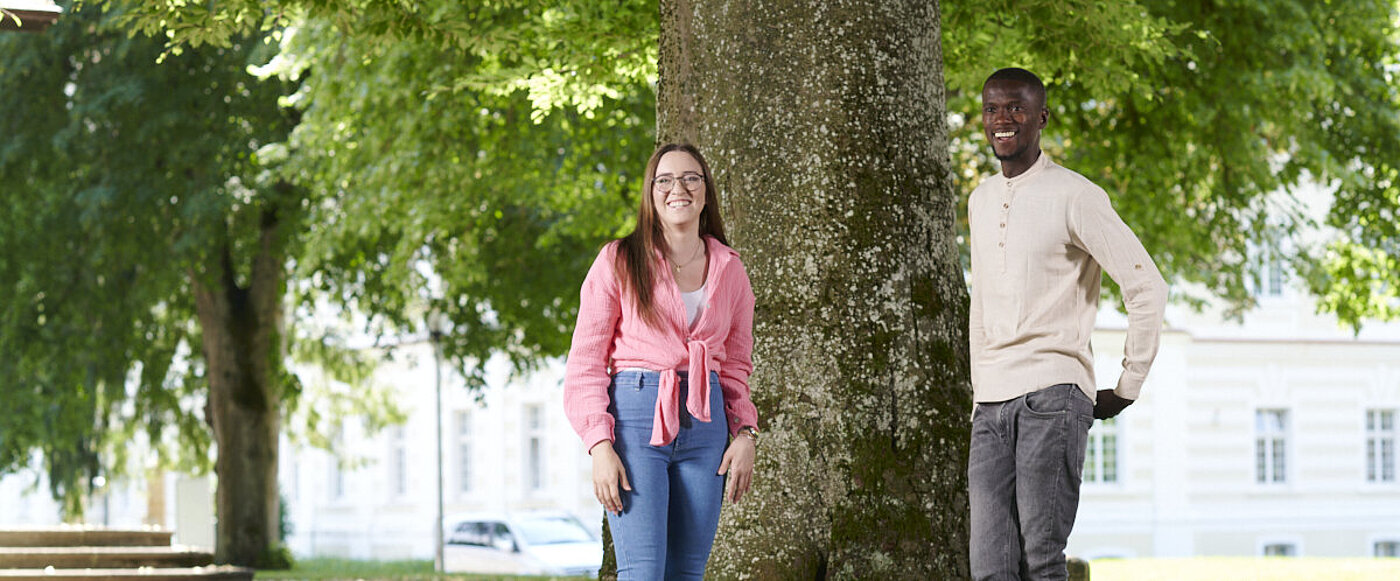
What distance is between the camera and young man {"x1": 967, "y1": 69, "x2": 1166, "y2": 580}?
4305 mm

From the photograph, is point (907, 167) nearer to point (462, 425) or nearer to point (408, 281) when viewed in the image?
point (408, 281)

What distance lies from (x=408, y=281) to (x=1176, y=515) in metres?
21.8

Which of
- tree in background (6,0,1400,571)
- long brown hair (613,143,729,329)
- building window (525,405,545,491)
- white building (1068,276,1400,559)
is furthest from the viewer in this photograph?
building window (525,405,545,491)

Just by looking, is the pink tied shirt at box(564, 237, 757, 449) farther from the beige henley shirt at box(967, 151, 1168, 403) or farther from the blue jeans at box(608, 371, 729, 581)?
the beige henley shirt at box(967, 151, 1168, 403)

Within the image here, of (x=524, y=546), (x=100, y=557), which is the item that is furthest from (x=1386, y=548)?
(x=100, y=557)

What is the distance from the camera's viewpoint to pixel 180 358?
24828 mm

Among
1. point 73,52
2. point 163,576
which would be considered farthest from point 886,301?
point 73,52

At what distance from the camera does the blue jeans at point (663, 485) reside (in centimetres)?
410

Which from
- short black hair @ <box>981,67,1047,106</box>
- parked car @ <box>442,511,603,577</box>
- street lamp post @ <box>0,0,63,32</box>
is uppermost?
street lamp post @ <box>0,0,63,32</box>

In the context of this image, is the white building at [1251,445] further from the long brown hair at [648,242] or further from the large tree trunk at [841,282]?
the long brown hair at [648,242]

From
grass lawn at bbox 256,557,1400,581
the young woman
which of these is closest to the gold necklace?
the young woman

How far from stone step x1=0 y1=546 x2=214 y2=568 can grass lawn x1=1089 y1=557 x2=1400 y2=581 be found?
7529 mm

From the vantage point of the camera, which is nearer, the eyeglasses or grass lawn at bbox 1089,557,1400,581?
the eyeglasses

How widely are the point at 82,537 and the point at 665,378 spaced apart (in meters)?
11.4
